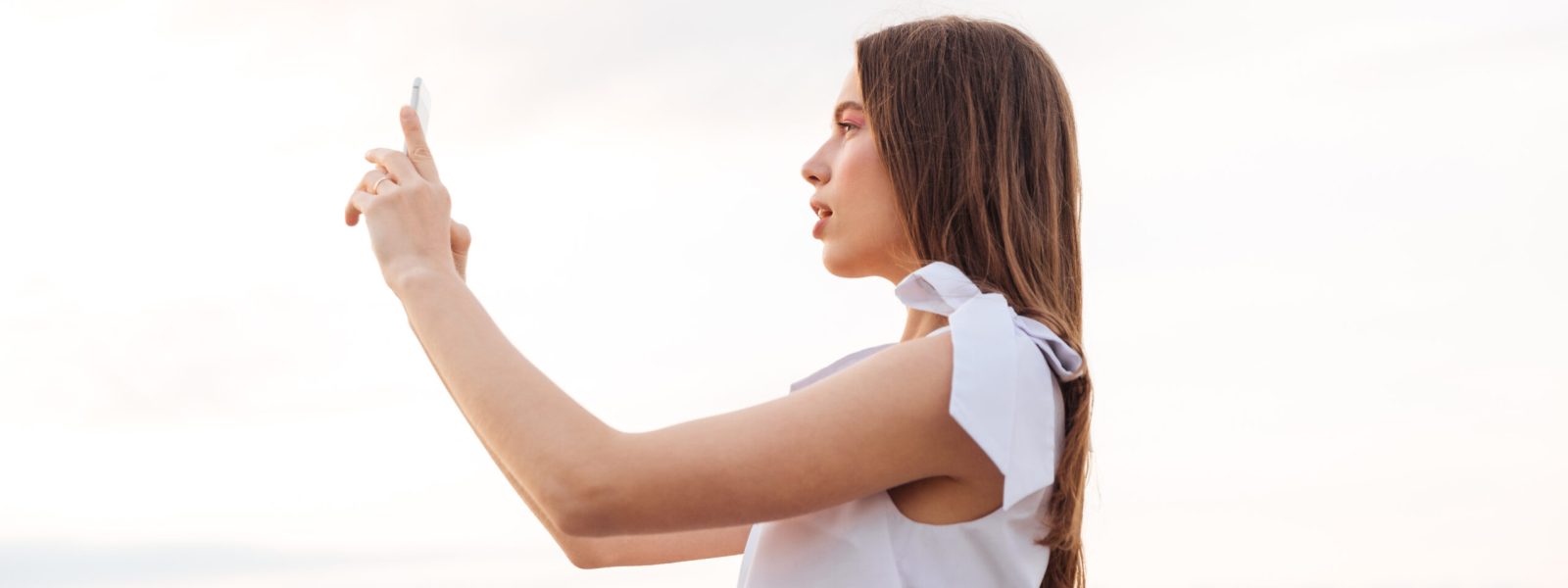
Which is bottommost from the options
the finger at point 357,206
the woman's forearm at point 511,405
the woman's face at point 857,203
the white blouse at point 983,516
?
the white blouse at point 983,516

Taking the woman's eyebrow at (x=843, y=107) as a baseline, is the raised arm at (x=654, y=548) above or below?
below

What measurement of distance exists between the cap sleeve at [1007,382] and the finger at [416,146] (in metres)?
1.07

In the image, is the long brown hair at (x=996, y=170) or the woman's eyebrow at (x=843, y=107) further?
the woman's eyebrow at (x=843, y=107)

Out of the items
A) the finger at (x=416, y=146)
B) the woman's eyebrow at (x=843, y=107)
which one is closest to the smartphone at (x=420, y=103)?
the finger at (x=416, y=146)

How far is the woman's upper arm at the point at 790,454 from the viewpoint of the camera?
8.14ft

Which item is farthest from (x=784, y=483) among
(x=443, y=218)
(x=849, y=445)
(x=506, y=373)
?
(x=443, y=218)

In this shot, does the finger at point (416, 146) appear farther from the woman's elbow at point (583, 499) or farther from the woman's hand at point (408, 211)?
the woman's elbow at point (583, 499)

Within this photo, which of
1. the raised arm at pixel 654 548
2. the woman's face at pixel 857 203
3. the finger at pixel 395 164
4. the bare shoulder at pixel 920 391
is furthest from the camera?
the raised arm at pixel 654 548

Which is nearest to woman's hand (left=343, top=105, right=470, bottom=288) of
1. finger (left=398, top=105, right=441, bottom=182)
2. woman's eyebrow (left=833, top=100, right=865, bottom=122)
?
finger (left=398, top=105, right=441, bottom=182)

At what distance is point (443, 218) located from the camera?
292 centimetres

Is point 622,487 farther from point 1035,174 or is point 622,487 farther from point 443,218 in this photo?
point 1035,174

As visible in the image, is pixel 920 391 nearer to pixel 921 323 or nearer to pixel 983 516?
pixel 983 516

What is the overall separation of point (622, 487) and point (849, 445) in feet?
1.36

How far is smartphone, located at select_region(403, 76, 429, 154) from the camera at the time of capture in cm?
307
